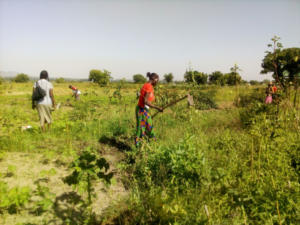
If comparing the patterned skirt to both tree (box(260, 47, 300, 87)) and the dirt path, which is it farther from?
tree (box(260, 47, 300, 87))

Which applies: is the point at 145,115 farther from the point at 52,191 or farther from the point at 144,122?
the point at 52,191

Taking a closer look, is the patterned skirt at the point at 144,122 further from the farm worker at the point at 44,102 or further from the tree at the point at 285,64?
the farm worker at the point at 44,102

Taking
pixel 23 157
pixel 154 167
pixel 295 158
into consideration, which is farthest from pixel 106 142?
pixel 295 158

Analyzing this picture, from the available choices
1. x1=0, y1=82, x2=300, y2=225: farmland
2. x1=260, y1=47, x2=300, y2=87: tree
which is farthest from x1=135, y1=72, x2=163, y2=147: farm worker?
x1=260, y1=47, x2=300, y2=87: tree

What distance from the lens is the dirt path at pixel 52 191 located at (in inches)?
82.5

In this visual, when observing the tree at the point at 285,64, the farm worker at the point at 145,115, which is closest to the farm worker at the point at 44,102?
the farm worker at the point at 145,115

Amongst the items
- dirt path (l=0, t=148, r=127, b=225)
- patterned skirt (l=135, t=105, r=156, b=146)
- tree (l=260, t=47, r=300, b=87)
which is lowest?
dirt path (l=0, t=148, r=127, b=225)

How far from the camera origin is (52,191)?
2.56 m

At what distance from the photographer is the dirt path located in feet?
6.88

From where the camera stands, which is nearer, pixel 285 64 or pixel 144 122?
pixel 285 64

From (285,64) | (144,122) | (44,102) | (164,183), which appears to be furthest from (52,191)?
(285,64)

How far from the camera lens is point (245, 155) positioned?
3029 mm

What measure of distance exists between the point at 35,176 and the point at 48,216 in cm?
95

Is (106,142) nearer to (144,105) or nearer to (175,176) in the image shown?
(144,105)
